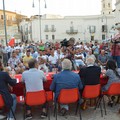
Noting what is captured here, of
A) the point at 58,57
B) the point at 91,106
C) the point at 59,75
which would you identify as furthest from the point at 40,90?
the point at 58,57

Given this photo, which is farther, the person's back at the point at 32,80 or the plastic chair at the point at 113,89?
the plastic chair at the point at 113,89

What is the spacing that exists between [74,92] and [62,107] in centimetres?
65

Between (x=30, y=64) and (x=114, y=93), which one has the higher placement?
(x=30, y=64)

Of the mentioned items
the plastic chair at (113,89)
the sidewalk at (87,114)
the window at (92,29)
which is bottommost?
the sidewalk at (87,114)

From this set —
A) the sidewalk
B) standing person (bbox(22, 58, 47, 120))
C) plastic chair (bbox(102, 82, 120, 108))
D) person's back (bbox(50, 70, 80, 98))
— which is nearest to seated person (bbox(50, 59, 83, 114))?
person's back (bbox(50, 70, 80, 98))

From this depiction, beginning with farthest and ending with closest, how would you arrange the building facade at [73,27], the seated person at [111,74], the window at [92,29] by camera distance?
the window at [92,29], the building facade at [73,27], the seated person at [111,74]

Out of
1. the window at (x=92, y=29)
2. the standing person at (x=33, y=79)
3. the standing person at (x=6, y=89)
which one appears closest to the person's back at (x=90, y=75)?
the standing person at (x=33, y=79)

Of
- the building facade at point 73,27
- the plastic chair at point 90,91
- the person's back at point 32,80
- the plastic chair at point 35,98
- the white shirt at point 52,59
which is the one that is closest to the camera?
the plastic chair at point 35,98

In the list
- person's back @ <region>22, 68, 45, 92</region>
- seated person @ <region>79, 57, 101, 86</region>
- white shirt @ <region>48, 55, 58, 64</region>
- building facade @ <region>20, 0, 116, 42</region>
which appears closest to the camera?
person's back @ <region>22, 68, 45, 92</region>

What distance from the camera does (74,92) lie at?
200 inches

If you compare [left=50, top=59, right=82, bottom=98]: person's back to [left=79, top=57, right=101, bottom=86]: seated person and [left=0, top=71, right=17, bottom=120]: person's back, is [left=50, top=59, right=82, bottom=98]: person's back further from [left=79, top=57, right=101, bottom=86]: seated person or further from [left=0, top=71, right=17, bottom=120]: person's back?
[left=0, top=71, right=17, bottom=120]: person's back

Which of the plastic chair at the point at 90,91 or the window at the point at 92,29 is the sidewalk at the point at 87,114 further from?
the window at the point at 92,29

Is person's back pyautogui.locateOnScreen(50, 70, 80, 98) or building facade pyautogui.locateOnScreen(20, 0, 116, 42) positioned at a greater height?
building facade pyautogui.locateOnScreen(20, 0, 116, 42)

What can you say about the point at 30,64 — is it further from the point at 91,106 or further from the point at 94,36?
the point at 94,36
